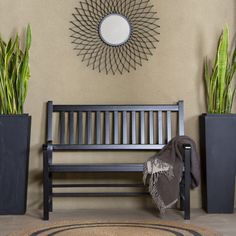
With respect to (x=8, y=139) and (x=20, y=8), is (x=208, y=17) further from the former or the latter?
(x=8, y=139)

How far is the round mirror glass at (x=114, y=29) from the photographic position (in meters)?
4.38

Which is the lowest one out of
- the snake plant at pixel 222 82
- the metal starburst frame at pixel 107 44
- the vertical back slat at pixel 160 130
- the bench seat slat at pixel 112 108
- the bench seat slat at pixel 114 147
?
the bench seat slat at pixel 114 147

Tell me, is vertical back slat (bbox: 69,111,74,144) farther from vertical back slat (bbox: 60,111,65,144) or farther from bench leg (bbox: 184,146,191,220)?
bench leg (bbox: 184,146,191,220)

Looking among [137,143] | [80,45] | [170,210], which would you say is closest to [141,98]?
[137,143]

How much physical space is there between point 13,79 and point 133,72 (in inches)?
39.8

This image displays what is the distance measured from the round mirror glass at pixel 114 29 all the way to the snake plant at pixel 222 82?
794 mm

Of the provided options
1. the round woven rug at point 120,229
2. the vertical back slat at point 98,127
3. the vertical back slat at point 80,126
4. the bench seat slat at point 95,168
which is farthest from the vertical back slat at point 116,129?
the round woven rug at point 120,229

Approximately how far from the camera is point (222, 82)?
13.6ft

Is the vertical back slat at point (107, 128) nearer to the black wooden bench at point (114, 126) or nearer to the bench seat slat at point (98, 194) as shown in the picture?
the black wooden bench at point (114, 126)

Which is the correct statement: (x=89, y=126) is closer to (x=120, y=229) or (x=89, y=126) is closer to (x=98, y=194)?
(x=98, y=194)

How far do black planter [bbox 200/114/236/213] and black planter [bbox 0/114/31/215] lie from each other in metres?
1.45

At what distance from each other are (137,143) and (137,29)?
0.98 meters

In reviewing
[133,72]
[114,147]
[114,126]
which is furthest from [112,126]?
[133,72]

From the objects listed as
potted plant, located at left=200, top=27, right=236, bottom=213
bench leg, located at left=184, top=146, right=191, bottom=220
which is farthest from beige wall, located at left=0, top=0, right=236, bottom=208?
bench leg, located at left=184, top=146, right=191, bottom=220
